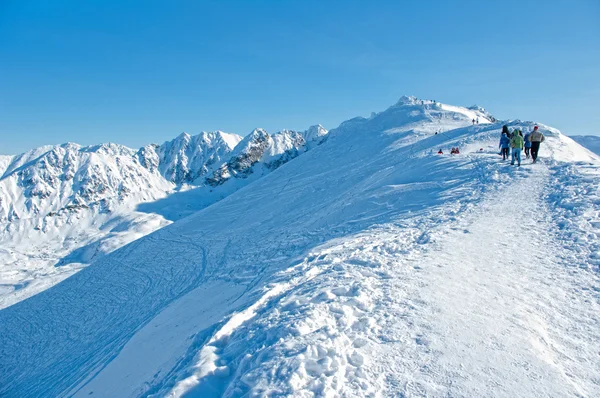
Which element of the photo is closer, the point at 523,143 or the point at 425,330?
the point at 425,330

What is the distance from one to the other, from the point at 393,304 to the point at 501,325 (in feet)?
7.11

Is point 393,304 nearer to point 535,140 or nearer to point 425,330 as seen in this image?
point 425,330

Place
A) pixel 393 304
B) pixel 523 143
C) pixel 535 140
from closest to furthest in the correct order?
pixel 393 304 → pixel 535 140 → pixel 523 143

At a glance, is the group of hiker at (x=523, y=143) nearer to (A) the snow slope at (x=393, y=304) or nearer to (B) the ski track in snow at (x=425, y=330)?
(A) the snow slope at (x=393, y=304)

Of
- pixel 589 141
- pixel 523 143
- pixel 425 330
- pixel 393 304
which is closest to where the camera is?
pixel 425 330

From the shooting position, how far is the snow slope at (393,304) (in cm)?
577

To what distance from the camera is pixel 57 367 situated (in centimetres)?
2277

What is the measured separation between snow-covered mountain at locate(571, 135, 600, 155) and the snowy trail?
60.0 meters

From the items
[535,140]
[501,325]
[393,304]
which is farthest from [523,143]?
[393,304]

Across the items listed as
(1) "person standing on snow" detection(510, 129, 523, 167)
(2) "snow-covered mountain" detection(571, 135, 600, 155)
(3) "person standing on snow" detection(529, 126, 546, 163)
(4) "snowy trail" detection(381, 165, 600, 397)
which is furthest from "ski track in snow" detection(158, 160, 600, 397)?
(2) "snow-covered mountain" detection(571, 135, 600, 155)

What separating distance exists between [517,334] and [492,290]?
177 centimetres

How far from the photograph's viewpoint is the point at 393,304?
765cm

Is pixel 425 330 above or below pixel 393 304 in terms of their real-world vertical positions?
below

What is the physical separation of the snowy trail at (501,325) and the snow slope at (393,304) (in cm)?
3
